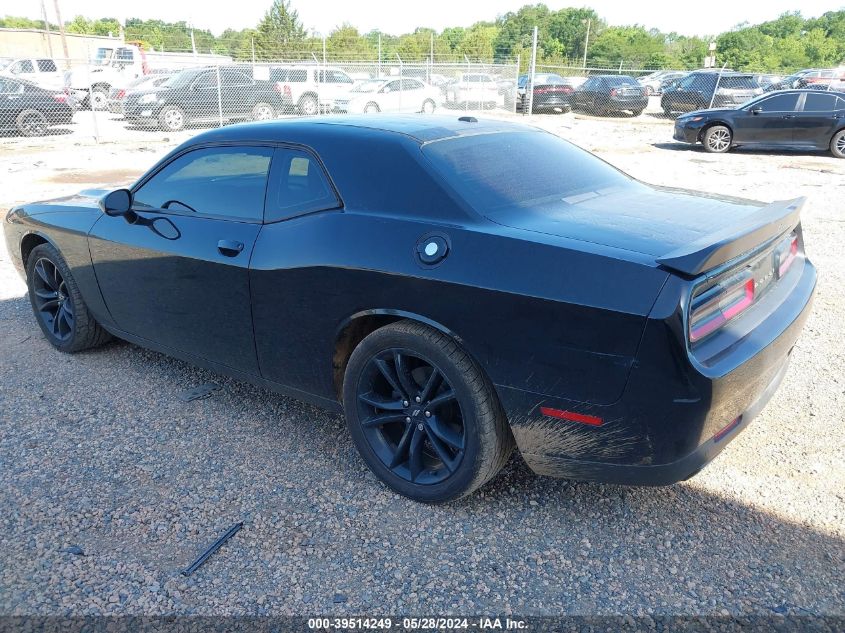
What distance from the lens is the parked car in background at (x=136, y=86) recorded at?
18281 millimetres

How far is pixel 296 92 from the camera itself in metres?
19.1

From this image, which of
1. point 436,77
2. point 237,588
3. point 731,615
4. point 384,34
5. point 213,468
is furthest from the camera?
point 384,34

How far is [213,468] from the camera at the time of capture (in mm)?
3076

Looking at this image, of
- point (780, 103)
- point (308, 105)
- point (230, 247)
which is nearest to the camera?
point (230, 247)

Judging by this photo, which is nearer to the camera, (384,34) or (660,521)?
(660,521)

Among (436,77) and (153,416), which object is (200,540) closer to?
(153,416)

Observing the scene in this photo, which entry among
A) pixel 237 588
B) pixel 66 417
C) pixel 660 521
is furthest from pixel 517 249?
pixel 66 417

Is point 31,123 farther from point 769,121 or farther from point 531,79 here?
point 769,121

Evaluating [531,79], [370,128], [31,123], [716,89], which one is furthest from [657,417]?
[716,89]

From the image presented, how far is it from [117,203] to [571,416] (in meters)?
2.67

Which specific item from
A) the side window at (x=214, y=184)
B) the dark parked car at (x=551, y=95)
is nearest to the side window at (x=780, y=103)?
the dark parked car at (x=551, y=95)

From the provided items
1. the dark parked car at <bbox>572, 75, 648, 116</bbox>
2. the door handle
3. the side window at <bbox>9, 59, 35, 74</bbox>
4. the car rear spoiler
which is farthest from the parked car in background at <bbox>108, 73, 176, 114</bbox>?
the car rear spoiler

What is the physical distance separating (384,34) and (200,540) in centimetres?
6678

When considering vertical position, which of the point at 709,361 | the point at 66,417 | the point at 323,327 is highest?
the point at 709,361
